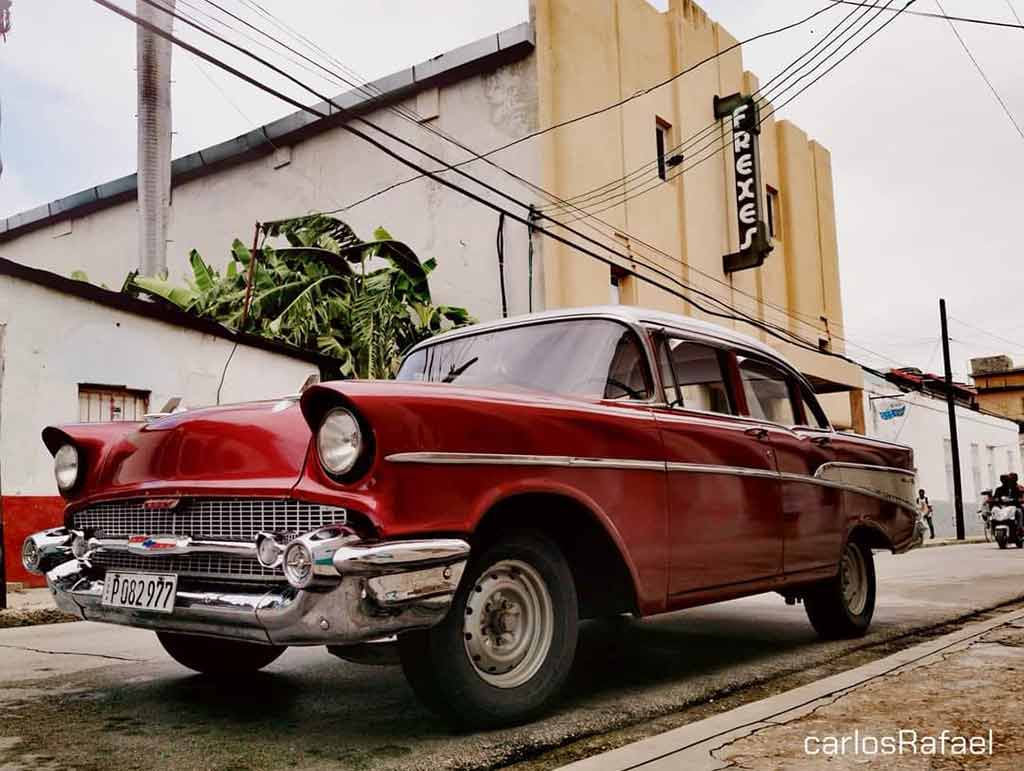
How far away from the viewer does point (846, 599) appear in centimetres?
568

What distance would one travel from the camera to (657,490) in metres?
4.03

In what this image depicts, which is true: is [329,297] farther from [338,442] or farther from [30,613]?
[338,442]

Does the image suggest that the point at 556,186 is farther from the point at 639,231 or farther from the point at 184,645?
the point at 184,645

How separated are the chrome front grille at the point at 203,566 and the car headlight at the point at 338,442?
376mm

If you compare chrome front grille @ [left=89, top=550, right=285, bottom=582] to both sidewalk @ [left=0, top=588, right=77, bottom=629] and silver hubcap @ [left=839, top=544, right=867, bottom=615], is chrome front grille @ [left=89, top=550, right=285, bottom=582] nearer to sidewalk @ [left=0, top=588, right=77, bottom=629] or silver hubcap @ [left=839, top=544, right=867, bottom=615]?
silver hubcap @ [left=839, top=544, right=867, bottom=615]

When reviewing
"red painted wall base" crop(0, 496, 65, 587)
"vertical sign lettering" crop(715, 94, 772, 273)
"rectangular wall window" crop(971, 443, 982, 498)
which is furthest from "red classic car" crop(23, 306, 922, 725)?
"rectangular wall window" crop(971, 443, 982, 498)

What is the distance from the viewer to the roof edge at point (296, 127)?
54.6 feet

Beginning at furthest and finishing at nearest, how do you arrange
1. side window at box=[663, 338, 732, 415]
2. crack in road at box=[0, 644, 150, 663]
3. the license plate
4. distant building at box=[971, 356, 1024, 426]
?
1. distant building at box=[971, 356, 1024, 426]
2. crack in road at box=[0, 644, 150, 663]
3. side window at box=[663, 338, 732, 415]
4. the license plate

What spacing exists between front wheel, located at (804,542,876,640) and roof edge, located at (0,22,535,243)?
9822 millimetres

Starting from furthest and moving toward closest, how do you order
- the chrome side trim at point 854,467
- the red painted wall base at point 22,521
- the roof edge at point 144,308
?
the roof edge at point 144,308
the red painted wall base at point 22,521
the chrome side trim at point 854,467

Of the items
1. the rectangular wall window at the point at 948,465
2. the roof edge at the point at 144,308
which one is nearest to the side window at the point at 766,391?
the roof edge at the point at 144,308

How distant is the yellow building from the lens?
16641 mm

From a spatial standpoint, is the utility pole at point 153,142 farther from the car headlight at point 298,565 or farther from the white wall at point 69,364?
the car headlight at point 298,565

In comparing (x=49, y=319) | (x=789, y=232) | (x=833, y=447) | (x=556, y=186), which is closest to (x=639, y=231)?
(x=556, y=186)
